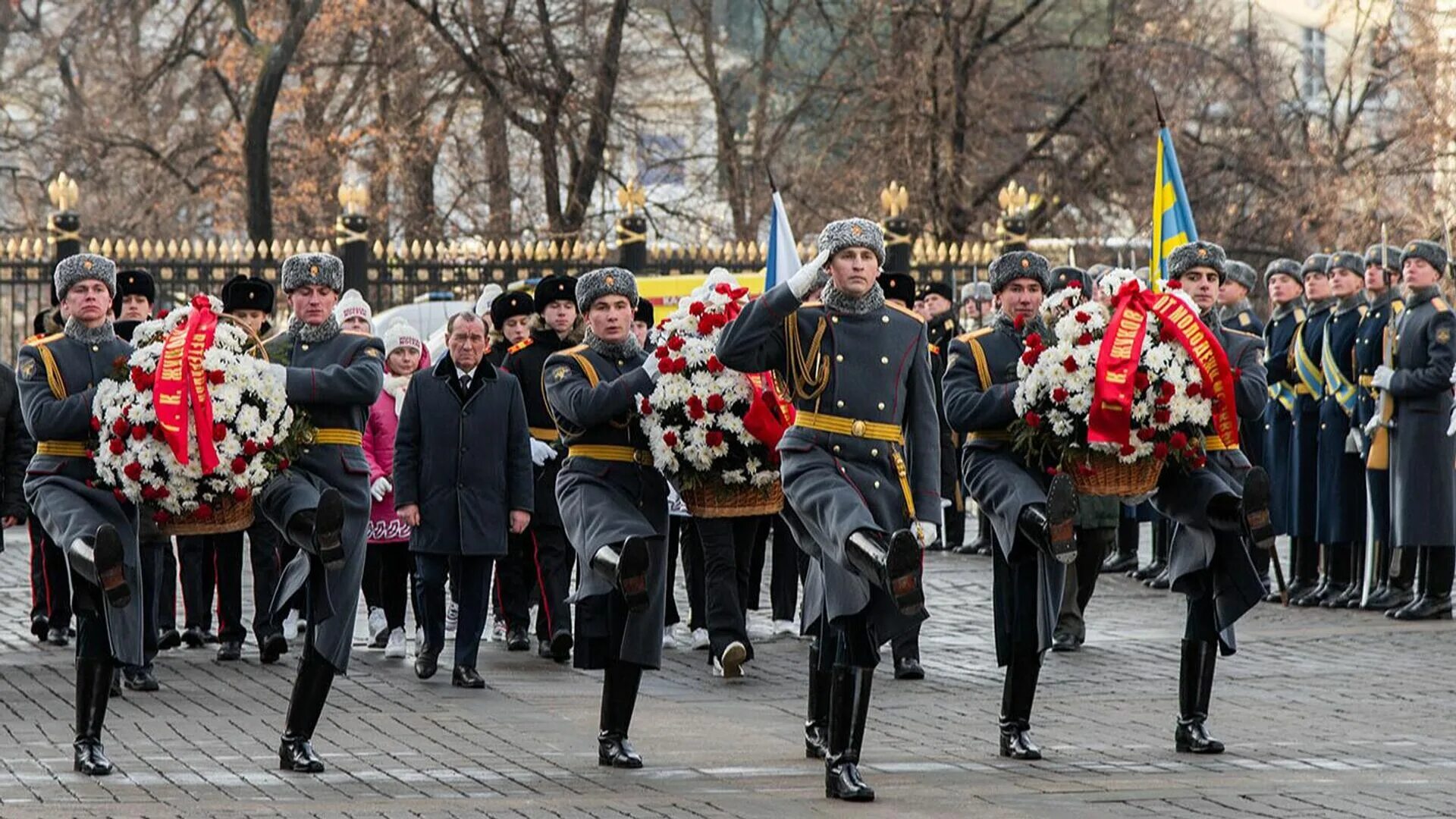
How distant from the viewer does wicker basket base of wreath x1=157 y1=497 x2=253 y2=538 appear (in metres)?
9.98

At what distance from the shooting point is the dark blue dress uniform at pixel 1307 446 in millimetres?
15422

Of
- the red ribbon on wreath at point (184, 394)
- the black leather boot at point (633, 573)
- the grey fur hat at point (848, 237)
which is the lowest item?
the black leather boot at point (633, 573)

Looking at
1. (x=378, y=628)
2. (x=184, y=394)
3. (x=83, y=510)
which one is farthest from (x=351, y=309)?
(x=83, y=510)

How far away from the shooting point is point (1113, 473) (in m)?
9.55

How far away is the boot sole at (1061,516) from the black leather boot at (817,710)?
1041 mm

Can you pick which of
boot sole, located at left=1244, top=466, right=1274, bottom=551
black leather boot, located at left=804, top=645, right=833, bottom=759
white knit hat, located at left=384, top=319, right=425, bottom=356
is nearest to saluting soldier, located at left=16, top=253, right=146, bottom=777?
black leather boot, located at left=804, top=645, right=833, bottom=759

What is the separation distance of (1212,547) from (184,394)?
165 inches

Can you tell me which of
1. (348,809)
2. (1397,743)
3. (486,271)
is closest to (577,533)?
(348,809)

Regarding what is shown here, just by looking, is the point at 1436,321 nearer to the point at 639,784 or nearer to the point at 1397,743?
the point at 1397,743

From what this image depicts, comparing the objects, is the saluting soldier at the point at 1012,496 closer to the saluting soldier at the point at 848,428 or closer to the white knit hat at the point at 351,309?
the saluting soldier at the point at 848,428

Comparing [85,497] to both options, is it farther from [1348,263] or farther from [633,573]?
[1348,263]

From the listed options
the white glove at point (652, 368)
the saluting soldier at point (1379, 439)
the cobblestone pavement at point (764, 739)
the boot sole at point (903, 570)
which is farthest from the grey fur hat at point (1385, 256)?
the boot sole at point (903, 570)

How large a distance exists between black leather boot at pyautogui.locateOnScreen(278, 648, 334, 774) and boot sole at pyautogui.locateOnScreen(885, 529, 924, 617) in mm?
2278

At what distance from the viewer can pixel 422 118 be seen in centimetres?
3234
